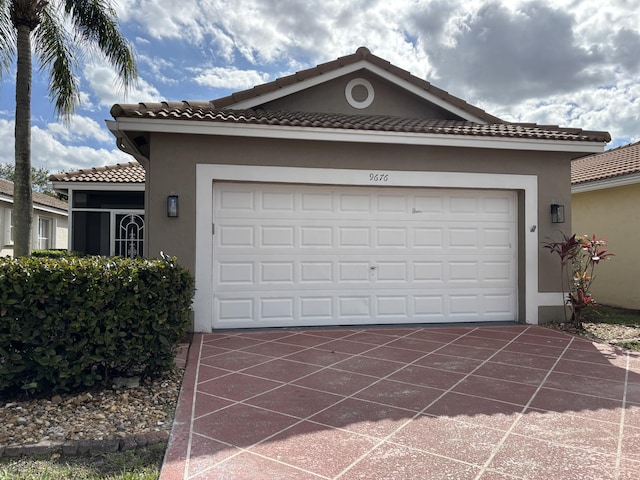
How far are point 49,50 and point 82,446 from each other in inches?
421

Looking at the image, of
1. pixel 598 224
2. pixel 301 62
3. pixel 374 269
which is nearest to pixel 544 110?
pixel 598 224

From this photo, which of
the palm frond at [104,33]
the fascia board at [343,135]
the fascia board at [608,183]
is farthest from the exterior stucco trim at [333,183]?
the palm frond at [104,33]

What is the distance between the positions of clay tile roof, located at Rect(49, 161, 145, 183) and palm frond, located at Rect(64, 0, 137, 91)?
377cm

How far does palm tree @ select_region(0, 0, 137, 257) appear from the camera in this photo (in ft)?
30.6

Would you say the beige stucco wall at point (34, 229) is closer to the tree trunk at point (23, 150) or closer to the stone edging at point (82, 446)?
the tree trunk at point (23, 150)

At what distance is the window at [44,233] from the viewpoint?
819 inches

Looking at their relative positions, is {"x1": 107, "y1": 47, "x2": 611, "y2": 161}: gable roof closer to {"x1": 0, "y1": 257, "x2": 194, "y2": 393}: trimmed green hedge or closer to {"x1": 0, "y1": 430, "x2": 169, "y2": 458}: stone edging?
{"x1": 0, "y1": 257, "x2": 194, "y2": 393}: trimmed green hedge

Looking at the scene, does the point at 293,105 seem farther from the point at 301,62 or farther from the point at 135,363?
the point at 135,363

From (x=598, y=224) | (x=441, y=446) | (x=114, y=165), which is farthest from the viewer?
(x=114, y=165)

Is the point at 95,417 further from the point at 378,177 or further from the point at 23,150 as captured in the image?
the point at 23,150

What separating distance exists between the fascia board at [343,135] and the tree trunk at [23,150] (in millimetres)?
3616

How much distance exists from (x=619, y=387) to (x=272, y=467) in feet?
13.4

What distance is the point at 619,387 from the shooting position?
4.96m

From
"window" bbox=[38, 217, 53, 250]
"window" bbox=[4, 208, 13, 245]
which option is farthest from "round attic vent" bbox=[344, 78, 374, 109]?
→ "window" bbox=[38, 217, 53, 250]
